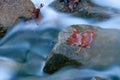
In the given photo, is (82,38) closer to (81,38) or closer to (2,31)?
(81,38)

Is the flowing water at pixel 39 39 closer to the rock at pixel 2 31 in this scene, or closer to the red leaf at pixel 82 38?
the rock at pixel 2 31

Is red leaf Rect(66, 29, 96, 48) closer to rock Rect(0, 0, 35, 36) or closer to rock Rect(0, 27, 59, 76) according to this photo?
rock Rect(0, 27, 59, 76)

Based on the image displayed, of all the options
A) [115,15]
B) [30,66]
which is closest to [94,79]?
[30,66]

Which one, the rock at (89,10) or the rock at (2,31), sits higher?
the rock at (89,10)

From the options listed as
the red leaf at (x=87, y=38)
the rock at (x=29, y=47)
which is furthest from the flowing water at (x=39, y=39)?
the red leaf at (x=87, y=38)

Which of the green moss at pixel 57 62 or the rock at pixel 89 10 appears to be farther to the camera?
the rock at pixel 89 10

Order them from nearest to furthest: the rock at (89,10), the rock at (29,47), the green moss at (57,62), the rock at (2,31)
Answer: the green moss at (57,62) < the rock at (29,47) < the rock at (2,31) < the rock at (89,10)

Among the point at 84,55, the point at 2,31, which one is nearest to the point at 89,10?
the point at 2,31
